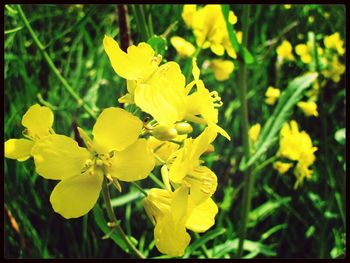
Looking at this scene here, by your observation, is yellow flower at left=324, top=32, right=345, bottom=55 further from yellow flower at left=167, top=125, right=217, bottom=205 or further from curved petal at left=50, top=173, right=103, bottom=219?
curved petal at left=50, top=173, right=103, bottom=219

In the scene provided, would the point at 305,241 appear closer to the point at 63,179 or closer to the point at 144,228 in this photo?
the point at 144,228

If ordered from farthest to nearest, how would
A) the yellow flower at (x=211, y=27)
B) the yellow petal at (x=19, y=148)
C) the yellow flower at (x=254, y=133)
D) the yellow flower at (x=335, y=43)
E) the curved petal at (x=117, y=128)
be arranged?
1. the yellow flower at (x=335, y=43)
2. the yellow flower at (x=254, y=133)
3. the yellow flower at (x=211, y=27)
4. the yellow petal at (x=19, y=148)
5. the curved petal at (x=117, y=128)

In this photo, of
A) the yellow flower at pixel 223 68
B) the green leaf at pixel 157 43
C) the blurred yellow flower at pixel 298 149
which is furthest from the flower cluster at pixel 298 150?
the green leaf at pixel 157 43

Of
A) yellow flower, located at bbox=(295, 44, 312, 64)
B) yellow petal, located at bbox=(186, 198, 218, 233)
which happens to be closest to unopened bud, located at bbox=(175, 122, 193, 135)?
yellow petal, located at bbox=(186, 198, 218, 233)

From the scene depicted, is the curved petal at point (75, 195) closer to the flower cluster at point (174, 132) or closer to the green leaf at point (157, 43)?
the flower cluster at point (174, 132)

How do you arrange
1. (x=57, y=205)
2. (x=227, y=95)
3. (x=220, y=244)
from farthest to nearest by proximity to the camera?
(x=227, y=95)
(x=220, y=244)
(x=57, y=205)

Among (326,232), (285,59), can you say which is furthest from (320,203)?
(285,59)

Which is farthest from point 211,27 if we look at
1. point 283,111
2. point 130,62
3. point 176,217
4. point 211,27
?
point 176,217
